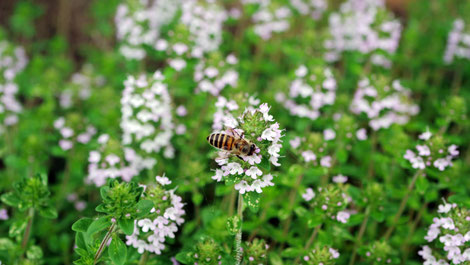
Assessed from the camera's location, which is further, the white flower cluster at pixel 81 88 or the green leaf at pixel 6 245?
the white flower cluster at pixel 81 88

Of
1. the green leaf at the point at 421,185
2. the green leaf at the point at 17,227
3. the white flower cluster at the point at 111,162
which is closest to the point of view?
the green leaf at the point at 17,227

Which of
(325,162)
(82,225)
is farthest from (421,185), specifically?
(82,225)

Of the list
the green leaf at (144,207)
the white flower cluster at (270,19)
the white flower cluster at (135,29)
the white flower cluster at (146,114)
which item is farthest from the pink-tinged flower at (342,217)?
the white flower cluster at (135,29)

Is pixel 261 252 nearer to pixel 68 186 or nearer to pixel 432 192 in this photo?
pixel 432 192

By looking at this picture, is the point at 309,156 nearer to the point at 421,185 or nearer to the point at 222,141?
the point at 421,185

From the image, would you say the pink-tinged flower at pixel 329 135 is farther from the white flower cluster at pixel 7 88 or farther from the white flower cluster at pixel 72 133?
the white flower cluster at pixel 7 88

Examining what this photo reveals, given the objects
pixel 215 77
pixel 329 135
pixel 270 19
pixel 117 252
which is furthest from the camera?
pixel 270 19
